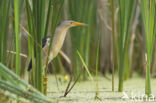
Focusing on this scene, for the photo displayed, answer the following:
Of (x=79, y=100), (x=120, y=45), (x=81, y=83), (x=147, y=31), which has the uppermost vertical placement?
(x=147, y=31)

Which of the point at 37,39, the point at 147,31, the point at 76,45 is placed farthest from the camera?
the point at 76,45

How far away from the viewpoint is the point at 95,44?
4.26m

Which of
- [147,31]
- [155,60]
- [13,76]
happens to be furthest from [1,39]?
[155,60]

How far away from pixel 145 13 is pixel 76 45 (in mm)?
1224

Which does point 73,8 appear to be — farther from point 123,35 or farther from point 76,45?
point 123,35

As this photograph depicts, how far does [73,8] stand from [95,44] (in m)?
1.30

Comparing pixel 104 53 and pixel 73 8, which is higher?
pixel 73 8

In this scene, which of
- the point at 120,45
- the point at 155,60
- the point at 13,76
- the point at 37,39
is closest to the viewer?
the point at 13,76

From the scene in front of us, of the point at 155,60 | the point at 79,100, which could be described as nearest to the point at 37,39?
the point at 79,100

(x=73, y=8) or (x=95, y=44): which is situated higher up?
(x=73, y=8)

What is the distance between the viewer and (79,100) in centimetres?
194

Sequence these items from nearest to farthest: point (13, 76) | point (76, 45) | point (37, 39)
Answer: point (13, 76), point (37, 39), point (76, 45)

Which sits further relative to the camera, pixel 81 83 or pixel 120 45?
pixel 81 83

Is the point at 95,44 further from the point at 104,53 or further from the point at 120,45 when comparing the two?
the point at 120,45
